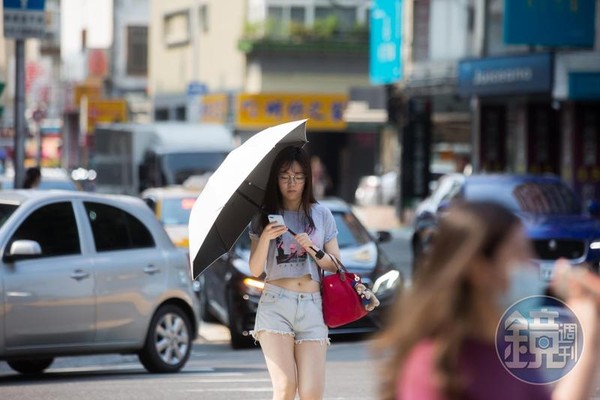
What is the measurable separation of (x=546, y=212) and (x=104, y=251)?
8.37m

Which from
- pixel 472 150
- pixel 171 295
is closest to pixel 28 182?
pixel 171 295

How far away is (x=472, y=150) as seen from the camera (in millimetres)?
39812

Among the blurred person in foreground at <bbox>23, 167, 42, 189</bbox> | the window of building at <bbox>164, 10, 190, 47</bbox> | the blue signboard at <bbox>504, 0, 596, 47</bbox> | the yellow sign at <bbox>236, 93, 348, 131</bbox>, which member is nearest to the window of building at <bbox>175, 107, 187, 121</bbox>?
the window of building at <bbox>164, 10, 190, 47</bbox>

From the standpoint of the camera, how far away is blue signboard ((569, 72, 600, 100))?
101 feet

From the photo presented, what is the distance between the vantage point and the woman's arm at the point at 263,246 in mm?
7852

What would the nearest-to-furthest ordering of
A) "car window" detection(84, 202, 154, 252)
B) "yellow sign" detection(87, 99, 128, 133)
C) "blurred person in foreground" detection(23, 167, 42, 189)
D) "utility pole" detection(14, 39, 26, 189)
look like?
"car window" detection(84, 202, 154, 252) → "blurred person in foreground" detection(23, 167, 42, 189) → "utility pole" detection(14, 39, 26, 189) → "yellow sign" detection(87, 99, 128, 133)

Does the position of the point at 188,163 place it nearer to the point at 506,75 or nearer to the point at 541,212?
the point at 506,75

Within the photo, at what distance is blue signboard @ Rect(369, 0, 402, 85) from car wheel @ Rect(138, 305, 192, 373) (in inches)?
1081

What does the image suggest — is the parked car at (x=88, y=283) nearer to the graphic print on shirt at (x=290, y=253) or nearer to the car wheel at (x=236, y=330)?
the car wheel at (x=236, y=330)

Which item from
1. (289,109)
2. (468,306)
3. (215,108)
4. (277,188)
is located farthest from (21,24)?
(215,108)

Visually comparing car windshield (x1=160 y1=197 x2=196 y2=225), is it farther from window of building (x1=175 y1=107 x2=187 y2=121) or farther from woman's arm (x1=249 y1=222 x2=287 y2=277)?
window of building (x1=175 y1=107 x2=187 y2=121)

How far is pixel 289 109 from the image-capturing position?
5322 centimetres

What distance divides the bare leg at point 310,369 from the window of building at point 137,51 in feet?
219

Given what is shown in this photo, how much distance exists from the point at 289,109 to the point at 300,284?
45.4m
